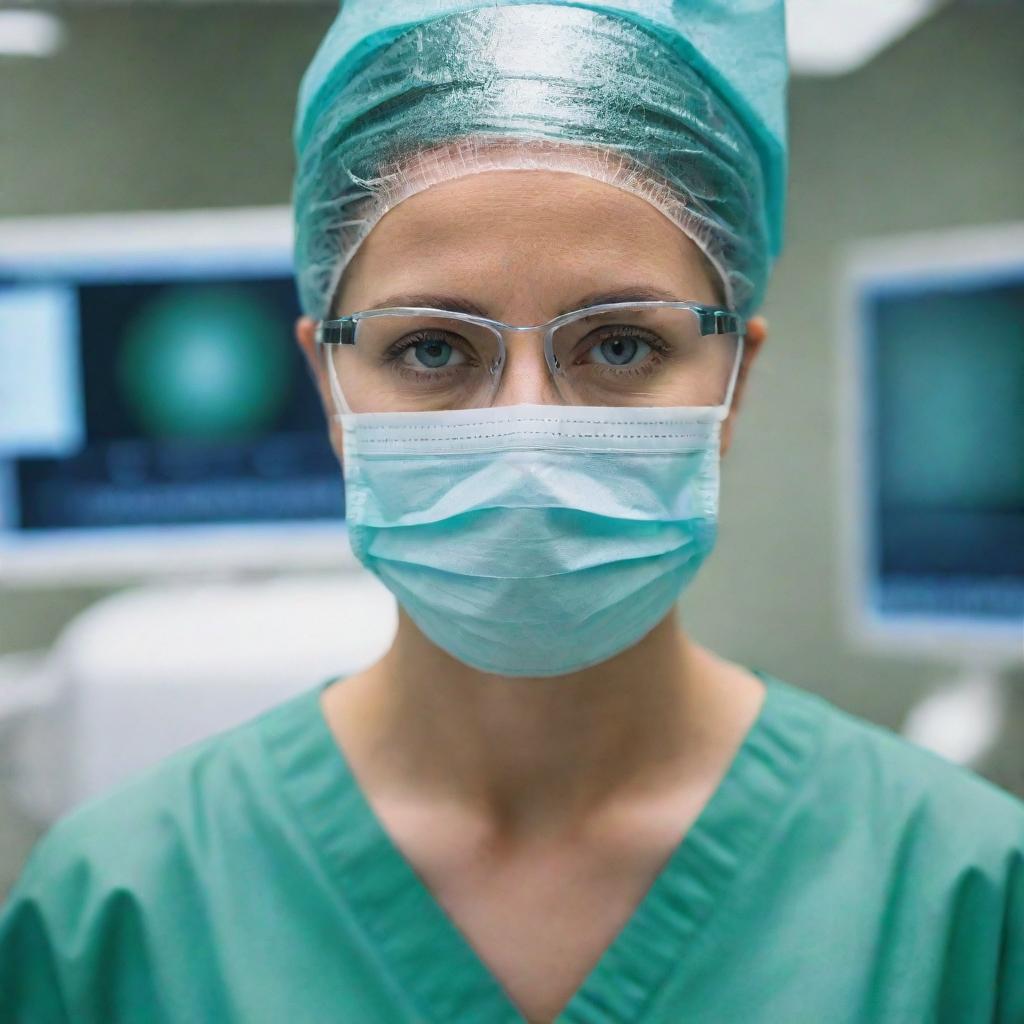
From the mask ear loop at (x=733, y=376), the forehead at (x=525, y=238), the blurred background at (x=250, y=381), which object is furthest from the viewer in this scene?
the blurred background at (x=250, y=381)

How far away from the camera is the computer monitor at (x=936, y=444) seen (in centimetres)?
166

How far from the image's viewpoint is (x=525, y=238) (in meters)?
0.84

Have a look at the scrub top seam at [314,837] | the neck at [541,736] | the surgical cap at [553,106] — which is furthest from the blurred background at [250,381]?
the surgical cap at [553,106]

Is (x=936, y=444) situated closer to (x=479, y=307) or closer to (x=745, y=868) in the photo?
(x=745, y=868)

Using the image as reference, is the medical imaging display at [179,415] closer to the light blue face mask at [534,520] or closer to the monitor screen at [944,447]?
the light blue face mask at [534,520]

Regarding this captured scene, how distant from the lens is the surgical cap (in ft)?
2.89

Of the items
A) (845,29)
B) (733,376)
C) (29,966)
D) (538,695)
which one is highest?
(845,29)

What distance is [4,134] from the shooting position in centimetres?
171

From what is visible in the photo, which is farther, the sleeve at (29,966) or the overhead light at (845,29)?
the overhead light at (845,29)

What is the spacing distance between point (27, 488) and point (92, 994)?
1.00 m

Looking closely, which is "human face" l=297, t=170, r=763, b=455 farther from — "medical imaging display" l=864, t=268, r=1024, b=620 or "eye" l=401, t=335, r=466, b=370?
"medical imaging display" l=864, t=268, r=1024, b=620

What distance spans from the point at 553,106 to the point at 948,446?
Result: 1140 millimetres

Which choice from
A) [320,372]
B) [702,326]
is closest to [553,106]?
[702,326]

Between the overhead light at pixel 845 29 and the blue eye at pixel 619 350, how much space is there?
3.43 feet
